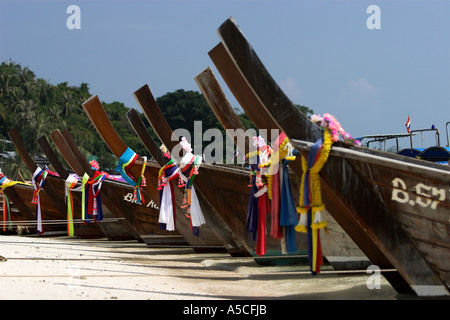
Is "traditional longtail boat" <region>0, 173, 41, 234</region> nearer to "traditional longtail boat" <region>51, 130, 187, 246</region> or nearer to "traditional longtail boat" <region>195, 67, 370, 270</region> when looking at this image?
"traditional longtail boat" <region>51, 130, 187, 246</region>

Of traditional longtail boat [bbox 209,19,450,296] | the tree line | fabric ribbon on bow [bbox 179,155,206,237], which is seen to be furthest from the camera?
the tree line

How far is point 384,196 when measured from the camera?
22.1 ft

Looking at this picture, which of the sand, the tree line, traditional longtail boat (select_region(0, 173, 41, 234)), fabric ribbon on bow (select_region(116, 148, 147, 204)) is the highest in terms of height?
the tree line

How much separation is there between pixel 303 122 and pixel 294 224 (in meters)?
1.34

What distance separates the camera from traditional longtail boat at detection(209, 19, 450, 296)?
660cm

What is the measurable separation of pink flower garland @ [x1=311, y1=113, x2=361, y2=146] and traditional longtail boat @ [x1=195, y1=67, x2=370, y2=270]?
1.81 metres

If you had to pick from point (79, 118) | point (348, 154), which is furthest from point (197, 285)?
point (79, 118)

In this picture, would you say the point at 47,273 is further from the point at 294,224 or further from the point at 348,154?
the point at 348,154

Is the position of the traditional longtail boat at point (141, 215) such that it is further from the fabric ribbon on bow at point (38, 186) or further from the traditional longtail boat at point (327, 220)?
the traditional longtail boat at point (327, 220)

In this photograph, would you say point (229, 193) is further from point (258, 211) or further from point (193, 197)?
point (258, 211)

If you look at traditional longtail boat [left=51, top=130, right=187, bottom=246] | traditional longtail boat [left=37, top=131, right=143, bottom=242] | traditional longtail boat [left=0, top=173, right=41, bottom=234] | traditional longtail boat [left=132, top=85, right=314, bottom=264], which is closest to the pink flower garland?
traditional longtail boat [left=132, top=85, right=314, bottom=264]

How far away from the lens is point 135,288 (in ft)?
26.4

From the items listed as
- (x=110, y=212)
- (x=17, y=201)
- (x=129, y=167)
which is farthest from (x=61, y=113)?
(x=129, y=167)

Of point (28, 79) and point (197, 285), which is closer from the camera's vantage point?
point (197, 285)
